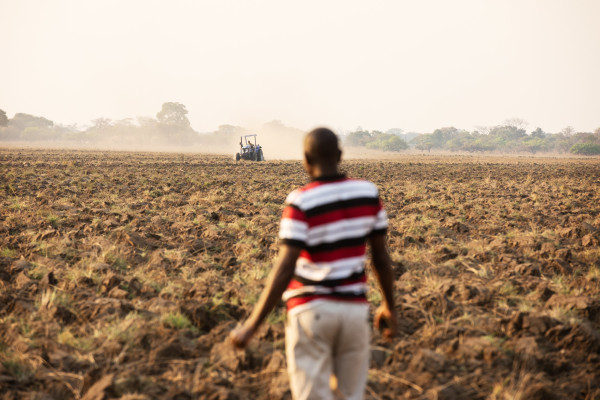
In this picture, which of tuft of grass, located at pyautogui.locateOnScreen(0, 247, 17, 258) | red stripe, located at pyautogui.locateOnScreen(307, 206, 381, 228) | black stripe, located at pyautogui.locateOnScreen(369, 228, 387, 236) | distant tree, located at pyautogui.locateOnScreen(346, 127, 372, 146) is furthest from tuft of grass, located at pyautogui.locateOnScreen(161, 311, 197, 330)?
distant tree, located at pyautogui.locateOnScreen(346, 127, 372, 146)

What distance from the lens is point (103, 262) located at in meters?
5.79

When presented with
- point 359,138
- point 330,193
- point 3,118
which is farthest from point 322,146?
point 359,138

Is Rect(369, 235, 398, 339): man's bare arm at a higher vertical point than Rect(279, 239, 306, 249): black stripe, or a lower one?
lower

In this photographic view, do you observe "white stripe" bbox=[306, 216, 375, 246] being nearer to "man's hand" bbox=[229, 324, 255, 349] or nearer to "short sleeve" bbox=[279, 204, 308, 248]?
"short sleeve" bbox=[279, 204, 308, 248]

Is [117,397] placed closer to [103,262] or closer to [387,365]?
[387,365]

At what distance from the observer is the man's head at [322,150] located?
81.1 inches

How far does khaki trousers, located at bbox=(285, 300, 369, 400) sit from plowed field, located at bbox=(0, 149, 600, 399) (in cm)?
103

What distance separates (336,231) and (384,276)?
52 centimetres

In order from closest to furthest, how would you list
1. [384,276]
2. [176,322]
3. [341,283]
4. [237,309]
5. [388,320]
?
[341,283]
[384,276]
[388,320]
[176,322]
[237,309]

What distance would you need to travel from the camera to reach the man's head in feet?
6.76

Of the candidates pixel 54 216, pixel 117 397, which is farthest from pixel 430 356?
pixel 54 216

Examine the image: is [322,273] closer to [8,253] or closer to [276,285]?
[276,285]

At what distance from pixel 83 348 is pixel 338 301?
8.53ft

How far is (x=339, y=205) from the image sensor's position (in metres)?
2.01
